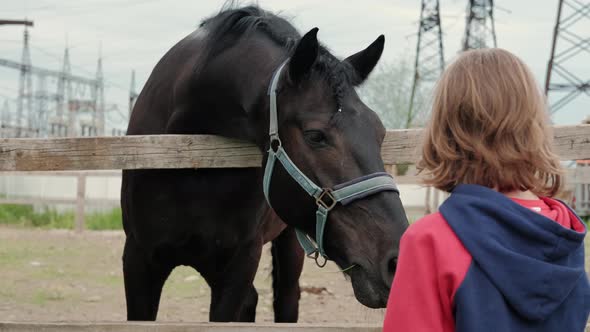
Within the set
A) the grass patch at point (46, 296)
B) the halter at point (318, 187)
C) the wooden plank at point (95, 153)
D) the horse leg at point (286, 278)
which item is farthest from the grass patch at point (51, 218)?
the halter at point (318, 187)

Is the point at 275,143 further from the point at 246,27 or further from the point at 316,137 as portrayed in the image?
the point at 246,27

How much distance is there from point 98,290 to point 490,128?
287 inches

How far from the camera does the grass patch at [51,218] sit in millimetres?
15070

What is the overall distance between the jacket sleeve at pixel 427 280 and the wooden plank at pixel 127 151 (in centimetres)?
183

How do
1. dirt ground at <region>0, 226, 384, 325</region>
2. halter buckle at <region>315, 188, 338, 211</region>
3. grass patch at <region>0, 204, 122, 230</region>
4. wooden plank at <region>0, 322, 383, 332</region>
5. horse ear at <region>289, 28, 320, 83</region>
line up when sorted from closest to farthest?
wooden plank at <region>0, 322, 383, 332</region>
halter buckle at <region>315, 188, 338, 211</region>
horse ear at <region>289, 28, 320, 83</region>
dirt ground at <region>0, 226, 384, 325</region>
grass patch at <region>0, 204, 122, 230</region>

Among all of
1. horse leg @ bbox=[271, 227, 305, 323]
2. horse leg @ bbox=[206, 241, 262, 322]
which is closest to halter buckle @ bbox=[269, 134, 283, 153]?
horse leg @ bbox=[206, 241, 262, 322]

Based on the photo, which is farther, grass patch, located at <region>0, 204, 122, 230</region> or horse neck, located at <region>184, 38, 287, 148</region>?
grass patch, located at <region>0, 204, 122, 230</region>

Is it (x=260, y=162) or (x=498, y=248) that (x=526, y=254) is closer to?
(x=498, y=248)

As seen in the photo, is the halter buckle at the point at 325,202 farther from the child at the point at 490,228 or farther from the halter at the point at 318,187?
the child at the point at 490,228

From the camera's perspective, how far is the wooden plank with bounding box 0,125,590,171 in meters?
3.18

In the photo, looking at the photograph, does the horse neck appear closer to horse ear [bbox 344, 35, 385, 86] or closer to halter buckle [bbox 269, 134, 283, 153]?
halter buckle [bbox 269, 134, 283, 153]

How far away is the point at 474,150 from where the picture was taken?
Result: 4.83ft

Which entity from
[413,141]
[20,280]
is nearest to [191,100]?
[413,141]

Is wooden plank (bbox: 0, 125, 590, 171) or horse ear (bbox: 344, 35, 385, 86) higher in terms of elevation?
horse ear (bbox: 344, 35, 385, 86)
